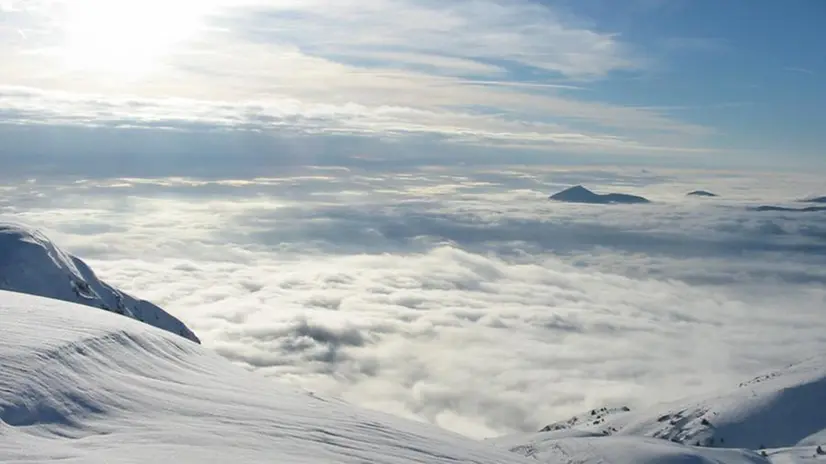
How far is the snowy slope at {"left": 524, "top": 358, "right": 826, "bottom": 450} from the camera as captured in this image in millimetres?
90000

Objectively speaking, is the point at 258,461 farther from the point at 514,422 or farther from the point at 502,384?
the point at 502,384

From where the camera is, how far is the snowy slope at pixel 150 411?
17.3m

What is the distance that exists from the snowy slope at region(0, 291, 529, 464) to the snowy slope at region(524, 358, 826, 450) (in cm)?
7620

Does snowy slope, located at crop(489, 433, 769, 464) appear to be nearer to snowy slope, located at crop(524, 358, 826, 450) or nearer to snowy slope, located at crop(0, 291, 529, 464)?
snowy slope, located at crop(524, 358, 826, 450)

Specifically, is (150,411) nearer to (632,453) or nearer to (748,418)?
(632,453)

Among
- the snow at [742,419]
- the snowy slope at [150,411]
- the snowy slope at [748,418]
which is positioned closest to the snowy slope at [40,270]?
the snow at [742,419]

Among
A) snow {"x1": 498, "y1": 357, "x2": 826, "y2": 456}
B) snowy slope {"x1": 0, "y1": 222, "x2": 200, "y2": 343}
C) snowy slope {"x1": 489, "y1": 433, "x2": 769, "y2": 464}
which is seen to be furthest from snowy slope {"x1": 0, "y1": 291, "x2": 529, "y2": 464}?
snowy slope {"x1": 0, "y1": 222, "x2": 200, "y2": 343}

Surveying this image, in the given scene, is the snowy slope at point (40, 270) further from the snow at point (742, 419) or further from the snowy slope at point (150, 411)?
the snowy slope at point (150, 411)

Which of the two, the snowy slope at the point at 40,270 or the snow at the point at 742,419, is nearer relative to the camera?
the snow at the point at 742,419

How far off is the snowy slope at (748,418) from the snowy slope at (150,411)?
76.2 metres

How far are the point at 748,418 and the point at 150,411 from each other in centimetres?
9279

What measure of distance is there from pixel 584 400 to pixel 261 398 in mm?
159549

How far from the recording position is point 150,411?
20328 mm

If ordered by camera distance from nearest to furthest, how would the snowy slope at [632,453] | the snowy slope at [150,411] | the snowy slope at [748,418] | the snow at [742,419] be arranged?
the snowy slope at [150,411] < the snowy slope at [632,453] < the snow at [742,419] < the snowy slope at [748,418]
